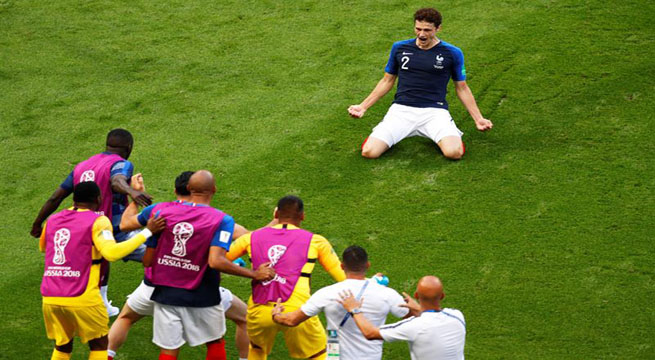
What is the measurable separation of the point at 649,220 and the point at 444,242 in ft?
6.43

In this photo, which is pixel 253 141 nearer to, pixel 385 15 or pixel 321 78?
pixel 321 78

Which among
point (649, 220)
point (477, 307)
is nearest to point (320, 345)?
point (477, 307)

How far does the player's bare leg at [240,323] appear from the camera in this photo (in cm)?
683

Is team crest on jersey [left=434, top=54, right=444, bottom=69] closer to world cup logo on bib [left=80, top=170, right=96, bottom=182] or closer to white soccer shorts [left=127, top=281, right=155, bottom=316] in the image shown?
world cup logo on bib [left=80, top=170, right=96, bottom=182]

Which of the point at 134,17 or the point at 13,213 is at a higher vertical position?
the point at 134,17

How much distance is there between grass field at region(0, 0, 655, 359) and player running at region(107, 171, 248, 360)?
0.52m

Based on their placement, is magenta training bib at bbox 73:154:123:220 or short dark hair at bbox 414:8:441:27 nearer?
magenta training bib at bbox 73:154:123:220

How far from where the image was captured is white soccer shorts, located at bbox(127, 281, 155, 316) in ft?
21.4

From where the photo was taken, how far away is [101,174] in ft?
23.9

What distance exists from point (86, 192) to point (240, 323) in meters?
1.54

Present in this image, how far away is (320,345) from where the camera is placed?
627cm

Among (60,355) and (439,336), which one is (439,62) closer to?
(439,336)

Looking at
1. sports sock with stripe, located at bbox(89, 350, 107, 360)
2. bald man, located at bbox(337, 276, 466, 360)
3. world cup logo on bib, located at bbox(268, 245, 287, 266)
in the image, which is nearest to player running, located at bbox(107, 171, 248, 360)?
sports sock with stripe, located at bbox(89, 350, 107, 360)

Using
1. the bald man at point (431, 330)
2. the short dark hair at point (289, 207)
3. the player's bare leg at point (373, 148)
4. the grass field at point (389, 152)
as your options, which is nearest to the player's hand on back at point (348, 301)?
the bald man at point (431, 330)
